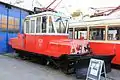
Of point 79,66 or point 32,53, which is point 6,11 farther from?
point 79,66

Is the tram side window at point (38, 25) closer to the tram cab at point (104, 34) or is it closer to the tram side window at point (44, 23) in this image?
the tram side window at point (44, 23)

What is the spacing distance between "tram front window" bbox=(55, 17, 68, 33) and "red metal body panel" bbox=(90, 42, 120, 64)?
74.6 inches

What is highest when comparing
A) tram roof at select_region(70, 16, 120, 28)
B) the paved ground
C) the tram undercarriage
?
tram roof at select_region(70, 16, 120, 28)

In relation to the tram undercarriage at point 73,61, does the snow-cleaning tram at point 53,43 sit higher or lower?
higher

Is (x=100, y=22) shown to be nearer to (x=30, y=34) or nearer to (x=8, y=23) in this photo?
(x=30, y=34)

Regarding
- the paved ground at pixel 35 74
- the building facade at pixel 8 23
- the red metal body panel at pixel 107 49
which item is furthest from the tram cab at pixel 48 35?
the building facade at pixel 8 23

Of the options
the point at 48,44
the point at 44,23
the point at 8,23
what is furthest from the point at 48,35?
the point at 8,23

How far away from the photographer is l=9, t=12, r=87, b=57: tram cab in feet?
34.6

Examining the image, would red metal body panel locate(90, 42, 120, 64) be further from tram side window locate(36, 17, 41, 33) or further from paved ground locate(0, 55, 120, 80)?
tram side window locate(36, 17, 41, 33)

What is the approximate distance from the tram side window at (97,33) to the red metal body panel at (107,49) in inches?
15.2

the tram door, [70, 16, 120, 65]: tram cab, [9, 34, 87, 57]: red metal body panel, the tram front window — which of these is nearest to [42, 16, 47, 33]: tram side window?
[9, 34, 87, 57]: red metal body panel

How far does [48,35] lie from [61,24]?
3.65ft

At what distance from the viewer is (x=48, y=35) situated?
37.9ft

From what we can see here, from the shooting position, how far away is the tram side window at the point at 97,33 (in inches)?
494
